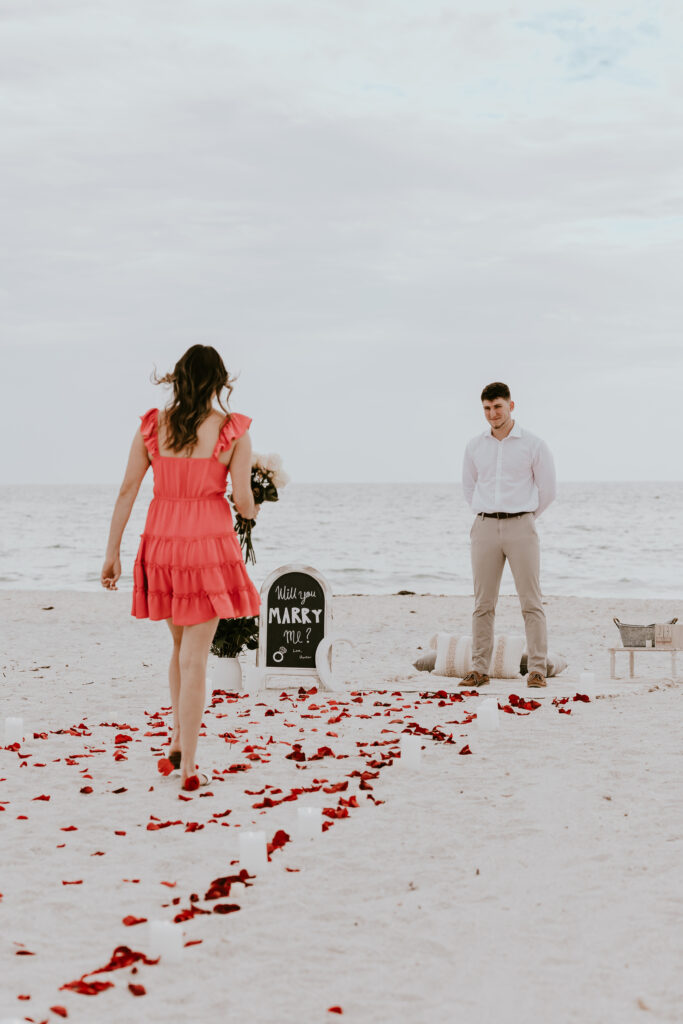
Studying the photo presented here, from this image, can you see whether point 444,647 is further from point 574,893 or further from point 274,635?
point 574,893

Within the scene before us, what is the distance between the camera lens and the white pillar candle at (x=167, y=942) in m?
2.75

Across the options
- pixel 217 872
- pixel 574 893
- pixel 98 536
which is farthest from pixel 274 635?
pixel 98 536

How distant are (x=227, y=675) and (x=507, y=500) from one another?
2.38 m

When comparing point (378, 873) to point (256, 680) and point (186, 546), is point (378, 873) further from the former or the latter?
point (256, 680)

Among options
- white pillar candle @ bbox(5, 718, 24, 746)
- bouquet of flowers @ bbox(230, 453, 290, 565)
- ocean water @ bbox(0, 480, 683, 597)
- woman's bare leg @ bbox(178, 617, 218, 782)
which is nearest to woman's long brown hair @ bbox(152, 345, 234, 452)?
woman's bare leg @ bbox(178, 617, 218, 782)

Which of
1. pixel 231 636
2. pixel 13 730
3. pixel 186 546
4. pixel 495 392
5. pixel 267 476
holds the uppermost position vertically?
pixel 495 392

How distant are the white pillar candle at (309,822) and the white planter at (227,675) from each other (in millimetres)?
3494

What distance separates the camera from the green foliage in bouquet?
23.6 ft

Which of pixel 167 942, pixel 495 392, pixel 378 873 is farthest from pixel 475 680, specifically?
pixel 167 942

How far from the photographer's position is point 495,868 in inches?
135

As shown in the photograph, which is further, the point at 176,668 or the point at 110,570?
the point at 176,668

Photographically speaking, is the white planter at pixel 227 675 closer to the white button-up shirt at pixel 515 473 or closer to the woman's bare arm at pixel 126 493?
the white button-up shirt at pixel 515 473

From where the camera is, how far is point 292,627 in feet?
23.7

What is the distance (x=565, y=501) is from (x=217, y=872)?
242ft
